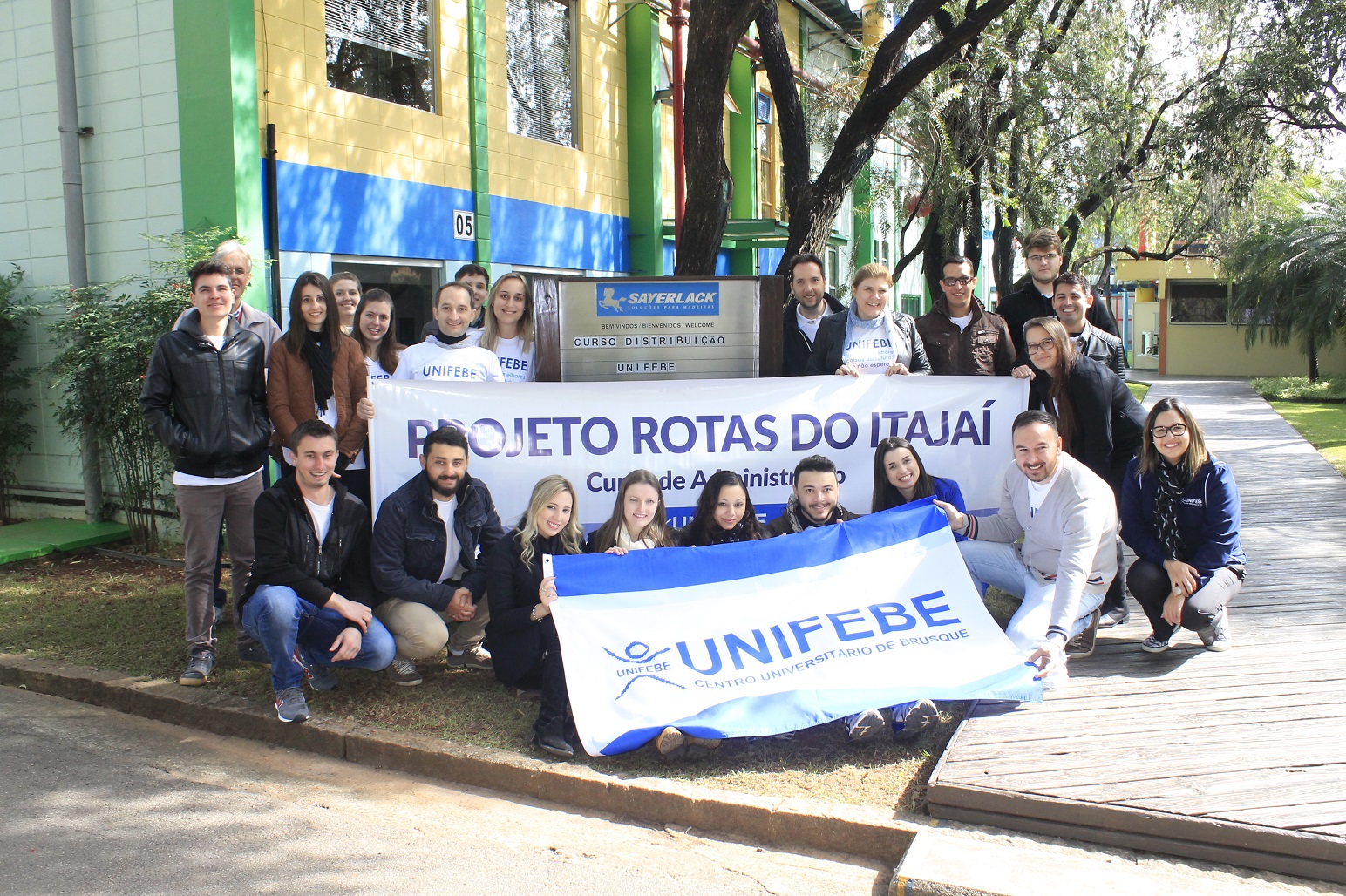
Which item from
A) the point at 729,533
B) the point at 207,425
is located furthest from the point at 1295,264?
the point at 207,425

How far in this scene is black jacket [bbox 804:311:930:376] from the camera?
6.39m

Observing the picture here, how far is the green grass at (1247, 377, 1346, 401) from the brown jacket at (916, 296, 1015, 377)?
19524 millimetres

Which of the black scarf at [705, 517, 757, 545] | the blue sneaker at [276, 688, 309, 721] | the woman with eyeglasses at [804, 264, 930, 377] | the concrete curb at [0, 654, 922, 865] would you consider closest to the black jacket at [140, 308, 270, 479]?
the concrete curb at [0, 654, 922, 865]

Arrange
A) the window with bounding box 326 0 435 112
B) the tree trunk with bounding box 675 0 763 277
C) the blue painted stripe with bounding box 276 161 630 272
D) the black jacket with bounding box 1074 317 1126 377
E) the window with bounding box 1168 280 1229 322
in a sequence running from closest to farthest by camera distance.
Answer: the black jacket with bounding box 1074 317 1126 377 → the tree trunk with bounding box 675 0 763 277 → the blue painted stripe with bounding box 276 161 630 272 → the window with bounding box 326 0 435 112 → the window with bounding box 1168 280 1229 322

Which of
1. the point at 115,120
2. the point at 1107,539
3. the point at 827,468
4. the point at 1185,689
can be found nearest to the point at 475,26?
the point at 115,120

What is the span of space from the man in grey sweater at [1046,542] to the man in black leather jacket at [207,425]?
11.9ft

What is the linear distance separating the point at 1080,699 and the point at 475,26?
9.69 metres

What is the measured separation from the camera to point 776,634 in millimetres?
4805

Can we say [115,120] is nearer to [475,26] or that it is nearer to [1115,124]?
[475,26]

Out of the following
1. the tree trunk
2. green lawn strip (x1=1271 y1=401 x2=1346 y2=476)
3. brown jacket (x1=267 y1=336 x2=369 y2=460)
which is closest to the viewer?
brown jacket (x1=267 y1=336 x2=369 y2=460)

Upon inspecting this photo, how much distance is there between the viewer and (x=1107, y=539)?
17.6 ft

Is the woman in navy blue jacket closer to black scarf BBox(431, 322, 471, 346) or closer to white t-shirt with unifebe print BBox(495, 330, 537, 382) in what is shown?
white t-shirt with unifebe print BBox(495, 330, 537, 382)

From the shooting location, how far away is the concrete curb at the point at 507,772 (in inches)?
154

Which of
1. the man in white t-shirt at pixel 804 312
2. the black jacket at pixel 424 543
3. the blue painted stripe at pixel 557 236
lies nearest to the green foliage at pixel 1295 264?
the blue painted stripe at pixel 557 236
